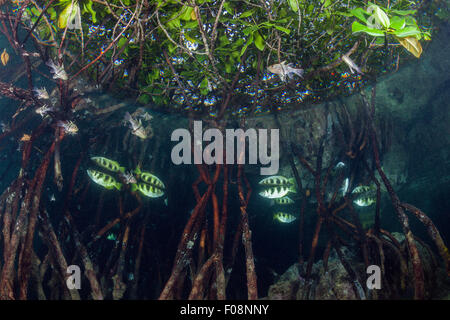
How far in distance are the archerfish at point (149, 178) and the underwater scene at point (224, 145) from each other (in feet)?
0.20

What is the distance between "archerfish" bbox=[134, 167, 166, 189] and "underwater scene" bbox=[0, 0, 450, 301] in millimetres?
60

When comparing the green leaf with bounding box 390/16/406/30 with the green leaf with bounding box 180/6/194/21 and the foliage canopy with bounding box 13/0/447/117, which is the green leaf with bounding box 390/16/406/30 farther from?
the green leaf with bounding box 180/6/194/21

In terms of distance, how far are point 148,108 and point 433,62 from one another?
7446mm

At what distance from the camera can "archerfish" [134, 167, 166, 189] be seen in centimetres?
457

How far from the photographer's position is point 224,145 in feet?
14.5

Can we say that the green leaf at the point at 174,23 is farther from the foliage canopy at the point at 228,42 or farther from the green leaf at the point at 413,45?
the green leaf at the point at 413,45

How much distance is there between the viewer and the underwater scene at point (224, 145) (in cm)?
314

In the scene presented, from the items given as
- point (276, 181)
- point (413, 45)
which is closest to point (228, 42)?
point (413, 45)

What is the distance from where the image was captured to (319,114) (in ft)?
19.1

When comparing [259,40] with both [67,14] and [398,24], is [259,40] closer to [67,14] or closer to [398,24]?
[398,24]

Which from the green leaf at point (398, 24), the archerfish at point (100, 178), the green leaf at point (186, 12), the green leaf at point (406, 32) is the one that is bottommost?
the archerfish at point (100, 178)
